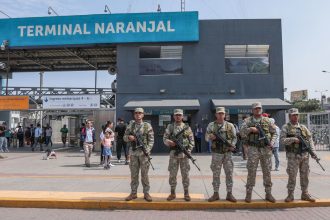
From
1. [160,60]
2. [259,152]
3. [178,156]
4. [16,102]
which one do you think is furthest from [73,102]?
→ [259,152]

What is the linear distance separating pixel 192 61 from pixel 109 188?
12.3 metres

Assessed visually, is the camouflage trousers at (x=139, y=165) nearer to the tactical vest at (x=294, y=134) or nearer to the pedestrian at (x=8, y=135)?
the tactical vest at (x=294, y=134)

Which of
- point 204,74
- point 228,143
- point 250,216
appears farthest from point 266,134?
point 204,74

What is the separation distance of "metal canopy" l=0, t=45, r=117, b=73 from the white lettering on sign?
1.05 m

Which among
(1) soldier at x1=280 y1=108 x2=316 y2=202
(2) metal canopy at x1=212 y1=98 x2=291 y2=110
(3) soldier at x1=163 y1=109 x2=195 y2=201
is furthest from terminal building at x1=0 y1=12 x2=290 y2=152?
(1) soldier at x1=280 y1=108 x2=316 y2=202

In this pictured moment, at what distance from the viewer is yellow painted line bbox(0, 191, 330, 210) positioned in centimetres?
754

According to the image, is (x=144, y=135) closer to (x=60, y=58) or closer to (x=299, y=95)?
(x=60, y=58)

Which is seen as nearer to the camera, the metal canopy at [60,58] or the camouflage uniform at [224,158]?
the camouflage uniform at [224,158]

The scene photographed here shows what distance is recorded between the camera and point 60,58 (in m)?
25.7

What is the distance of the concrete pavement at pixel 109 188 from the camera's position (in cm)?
766

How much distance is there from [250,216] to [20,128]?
73.1 ft

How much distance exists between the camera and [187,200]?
7.77 m

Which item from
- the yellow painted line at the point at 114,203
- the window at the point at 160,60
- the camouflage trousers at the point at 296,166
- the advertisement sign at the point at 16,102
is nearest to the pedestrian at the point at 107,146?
the yellow painted line at the point at 114,203

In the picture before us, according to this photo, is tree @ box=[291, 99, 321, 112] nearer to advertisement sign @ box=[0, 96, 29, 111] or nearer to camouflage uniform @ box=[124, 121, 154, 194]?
advertisement sign @ box=[0, 96, 29, 111]
